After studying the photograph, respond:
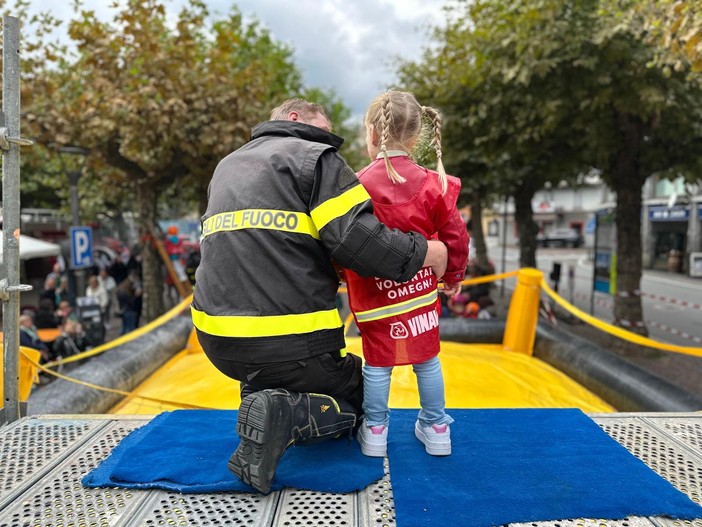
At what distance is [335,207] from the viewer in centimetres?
191

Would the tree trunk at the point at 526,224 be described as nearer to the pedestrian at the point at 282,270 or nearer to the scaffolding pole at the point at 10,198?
the pedestrian at the point at 282,270

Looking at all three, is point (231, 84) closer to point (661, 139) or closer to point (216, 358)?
point (661, 139)

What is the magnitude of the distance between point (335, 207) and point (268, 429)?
0.79 metres

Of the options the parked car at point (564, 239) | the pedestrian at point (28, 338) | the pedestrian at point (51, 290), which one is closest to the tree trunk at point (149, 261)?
the pedestrian at point (51, 290)

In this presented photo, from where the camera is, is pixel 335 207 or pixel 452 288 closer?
pixel 335 207

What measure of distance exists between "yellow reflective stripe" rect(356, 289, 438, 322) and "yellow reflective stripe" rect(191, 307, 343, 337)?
23cm

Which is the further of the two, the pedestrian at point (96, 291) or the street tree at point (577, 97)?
the pedestrian at point (96, 291)

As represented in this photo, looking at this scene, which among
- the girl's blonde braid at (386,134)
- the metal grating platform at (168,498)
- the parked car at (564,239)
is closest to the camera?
the metal grating platform at (168,498)

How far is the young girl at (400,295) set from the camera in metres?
2.17

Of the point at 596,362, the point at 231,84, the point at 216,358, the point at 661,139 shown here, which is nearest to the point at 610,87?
the point at 661,139

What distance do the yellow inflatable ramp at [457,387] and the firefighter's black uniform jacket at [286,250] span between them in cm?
210

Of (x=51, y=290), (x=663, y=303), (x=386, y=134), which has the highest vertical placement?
(x=386, y=134)

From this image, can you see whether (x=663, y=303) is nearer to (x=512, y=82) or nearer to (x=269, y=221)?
(x=512, y=82)

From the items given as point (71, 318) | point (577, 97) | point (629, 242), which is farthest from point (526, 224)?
point (71, 318)
